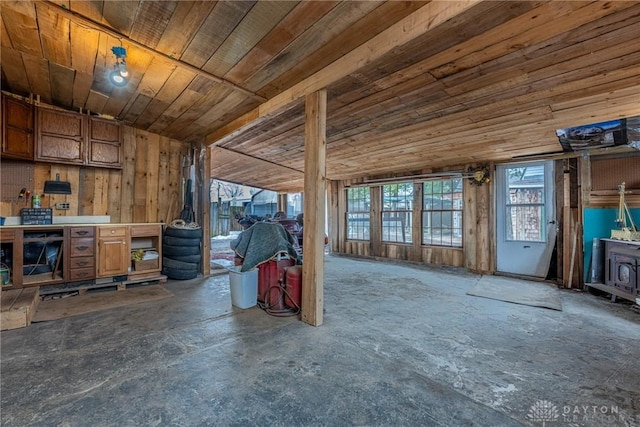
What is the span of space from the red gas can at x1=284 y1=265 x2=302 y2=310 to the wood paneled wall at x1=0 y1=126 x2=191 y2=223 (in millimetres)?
3085

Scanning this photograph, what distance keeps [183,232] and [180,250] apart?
0.30 meters

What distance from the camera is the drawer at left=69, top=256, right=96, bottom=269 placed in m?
3.51

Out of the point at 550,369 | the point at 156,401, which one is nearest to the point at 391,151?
the point at 550,369

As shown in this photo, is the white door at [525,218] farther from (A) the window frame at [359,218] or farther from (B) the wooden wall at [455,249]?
(A) the window frame at [359,218]

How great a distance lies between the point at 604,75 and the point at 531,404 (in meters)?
2.76

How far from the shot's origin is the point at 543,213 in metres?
4.82

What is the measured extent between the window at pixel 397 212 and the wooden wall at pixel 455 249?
16 centimetres

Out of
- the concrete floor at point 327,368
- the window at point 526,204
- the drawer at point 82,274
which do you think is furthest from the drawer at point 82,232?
the window at point 526,204

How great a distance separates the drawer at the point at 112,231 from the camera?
12.1 ft

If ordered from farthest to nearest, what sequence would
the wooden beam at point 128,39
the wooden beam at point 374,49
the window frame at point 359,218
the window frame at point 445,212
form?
the window frame at point 359,218 < the window frame at point 445,212 < the wooden beam at point 128,39 < the wooden beam at point 374,49

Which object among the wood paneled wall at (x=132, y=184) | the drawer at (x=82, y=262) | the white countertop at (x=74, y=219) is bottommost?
the drawer at (x=82, y=262)

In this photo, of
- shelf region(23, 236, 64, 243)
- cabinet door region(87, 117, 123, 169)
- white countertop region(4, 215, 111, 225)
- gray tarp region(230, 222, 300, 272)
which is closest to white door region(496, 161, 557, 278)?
gray tarp region(230, 222, 300, 272)

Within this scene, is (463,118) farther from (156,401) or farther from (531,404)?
(156,401)

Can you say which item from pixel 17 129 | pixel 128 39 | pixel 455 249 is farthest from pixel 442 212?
pixel 17 129
